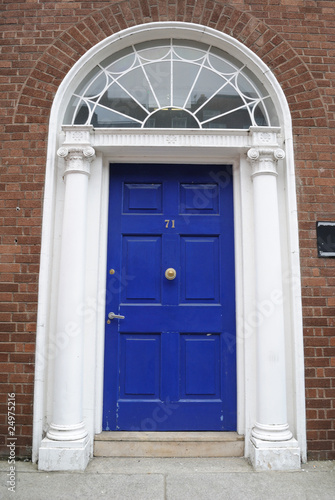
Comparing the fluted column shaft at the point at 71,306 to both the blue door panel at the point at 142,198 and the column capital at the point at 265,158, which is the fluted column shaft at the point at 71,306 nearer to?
the blue door panel at the point at 142,198

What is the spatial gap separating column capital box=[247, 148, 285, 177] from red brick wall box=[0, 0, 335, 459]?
0.76 feet

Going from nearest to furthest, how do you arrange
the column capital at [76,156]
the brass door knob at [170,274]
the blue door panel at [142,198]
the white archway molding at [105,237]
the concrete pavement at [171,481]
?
the concrete pavement at [171,481]
the white archway molding at [105,237]
the column capital at [76,156]
the brass door knob at [170,274]
the blue door panel at [142,198]

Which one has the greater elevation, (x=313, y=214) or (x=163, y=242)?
(x=313, y=214)

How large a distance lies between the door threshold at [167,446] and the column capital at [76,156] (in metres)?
2.29

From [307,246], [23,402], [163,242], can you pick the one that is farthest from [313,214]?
[23,402]

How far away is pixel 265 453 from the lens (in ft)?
9.05

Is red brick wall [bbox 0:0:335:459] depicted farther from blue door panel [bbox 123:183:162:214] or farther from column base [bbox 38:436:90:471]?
blue door panel [bbox 123:183:162:214]

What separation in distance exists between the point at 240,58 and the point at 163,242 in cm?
191

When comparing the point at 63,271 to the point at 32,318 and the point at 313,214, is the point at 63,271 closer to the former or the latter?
the point at 32,318

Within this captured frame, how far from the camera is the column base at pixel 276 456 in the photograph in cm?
275

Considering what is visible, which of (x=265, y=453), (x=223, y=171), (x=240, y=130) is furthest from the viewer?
(x=223, y=171)

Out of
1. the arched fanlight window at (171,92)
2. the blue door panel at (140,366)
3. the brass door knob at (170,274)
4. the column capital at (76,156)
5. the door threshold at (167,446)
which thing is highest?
the arched fanlight window at (171,92)

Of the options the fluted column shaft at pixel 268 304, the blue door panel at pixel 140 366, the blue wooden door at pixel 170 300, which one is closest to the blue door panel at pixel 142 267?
the blue wooden door at pixel 170 300

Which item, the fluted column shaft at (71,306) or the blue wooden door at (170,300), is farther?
the blue wooden door at (170,300)
